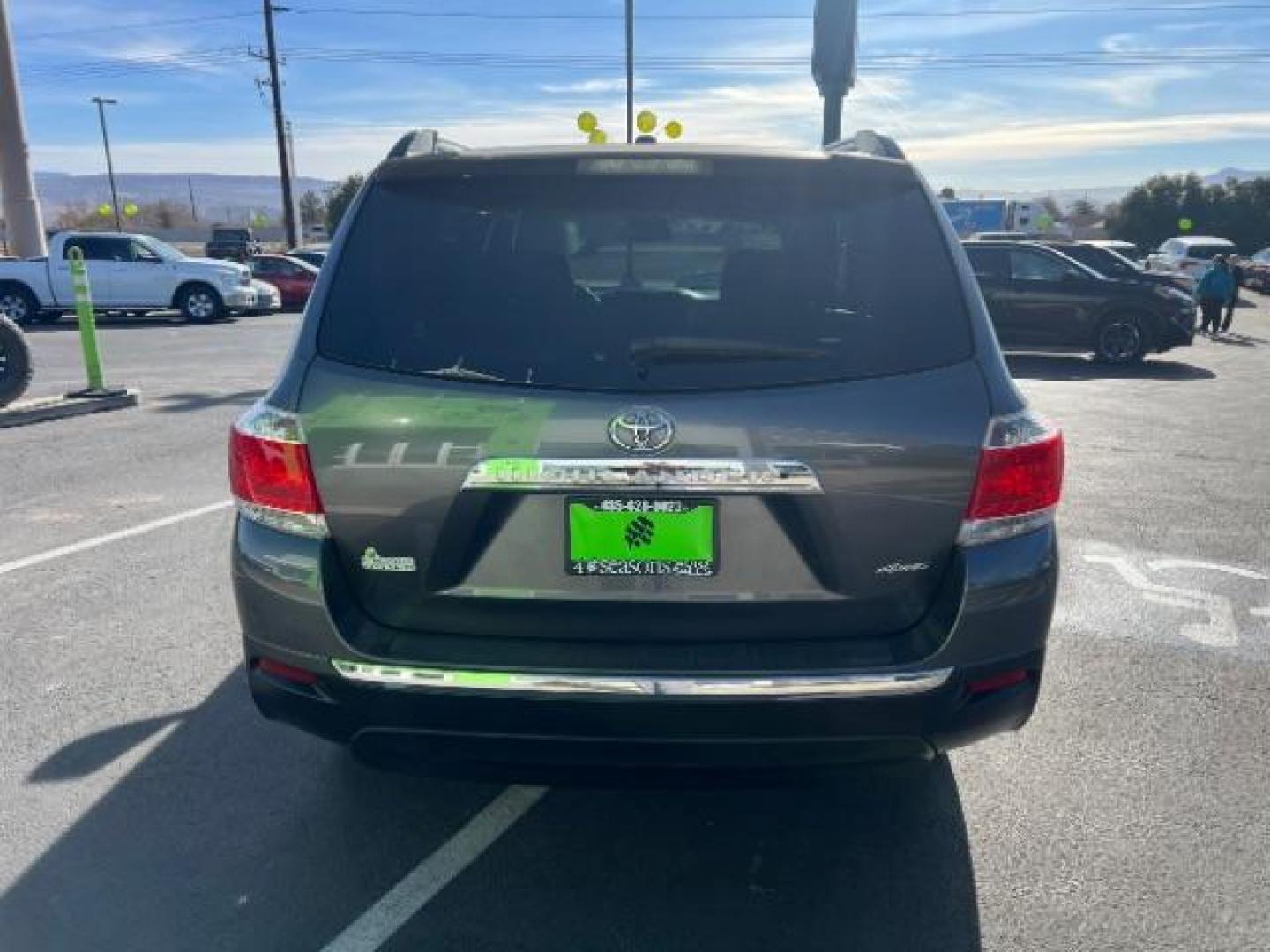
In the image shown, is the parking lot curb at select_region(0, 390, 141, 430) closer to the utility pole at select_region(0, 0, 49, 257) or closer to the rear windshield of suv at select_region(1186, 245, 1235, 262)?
the utility pole at select_region(0, 0, 49, 257)

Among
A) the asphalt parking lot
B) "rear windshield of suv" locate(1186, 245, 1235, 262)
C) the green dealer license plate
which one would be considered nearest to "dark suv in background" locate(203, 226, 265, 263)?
"rear windshield of suv" locate(1186, 245, 1235, 262)

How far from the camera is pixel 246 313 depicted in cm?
2491

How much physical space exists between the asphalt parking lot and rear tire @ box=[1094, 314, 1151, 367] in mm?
10821

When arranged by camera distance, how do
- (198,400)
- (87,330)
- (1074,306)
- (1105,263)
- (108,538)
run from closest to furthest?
(108,538), (87,330), (198,400), (1074,306), (1105,263)

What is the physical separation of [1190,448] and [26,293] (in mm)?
20549

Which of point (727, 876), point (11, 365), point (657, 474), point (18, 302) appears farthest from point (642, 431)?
point (18, 302)

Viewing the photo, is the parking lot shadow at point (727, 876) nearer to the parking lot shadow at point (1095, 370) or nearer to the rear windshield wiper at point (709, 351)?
the rear windshield wiper at point (709, 351)

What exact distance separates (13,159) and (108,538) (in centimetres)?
1289

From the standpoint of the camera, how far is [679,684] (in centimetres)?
224

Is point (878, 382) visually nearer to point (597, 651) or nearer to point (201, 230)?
point (597, 651)

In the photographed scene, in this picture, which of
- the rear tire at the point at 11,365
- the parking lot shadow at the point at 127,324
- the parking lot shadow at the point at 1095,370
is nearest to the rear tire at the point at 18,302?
the parking lot shadow at the point at 127,324

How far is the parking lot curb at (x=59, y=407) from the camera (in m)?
9.20

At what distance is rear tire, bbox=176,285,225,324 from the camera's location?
21547 mm

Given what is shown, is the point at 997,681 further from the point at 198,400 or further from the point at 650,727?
the point at 198,400
